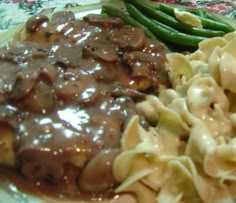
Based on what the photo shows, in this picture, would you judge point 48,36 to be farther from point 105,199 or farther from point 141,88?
point 105,199

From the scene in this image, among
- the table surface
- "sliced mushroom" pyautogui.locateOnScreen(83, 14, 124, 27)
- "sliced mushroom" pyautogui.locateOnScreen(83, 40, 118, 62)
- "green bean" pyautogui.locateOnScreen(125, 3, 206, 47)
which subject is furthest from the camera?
the table surface

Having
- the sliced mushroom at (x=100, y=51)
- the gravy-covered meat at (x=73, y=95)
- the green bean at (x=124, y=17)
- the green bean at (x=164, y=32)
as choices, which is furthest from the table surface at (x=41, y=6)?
the sliced mushroom at (x=100, y=51)

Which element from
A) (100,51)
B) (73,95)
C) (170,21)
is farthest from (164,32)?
(73,95)

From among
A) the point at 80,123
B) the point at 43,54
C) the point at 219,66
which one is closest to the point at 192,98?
the point at 219,66

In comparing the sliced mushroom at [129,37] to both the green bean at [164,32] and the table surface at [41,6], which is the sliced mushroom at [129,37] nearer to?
the green bean at [164,32]

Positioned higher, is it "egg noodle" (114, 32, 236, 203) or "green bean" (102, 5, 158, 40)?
"green bean" (102, 5, 158, 40)

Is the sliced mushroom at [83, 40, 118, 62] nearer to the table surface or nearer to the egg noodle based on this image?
the egg noodle

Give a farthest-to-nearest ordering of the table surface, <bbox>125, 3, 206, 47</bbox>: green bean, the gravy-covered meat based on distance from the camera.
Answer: the table surface, <bbox>125, 3, 206, 47</bbox>: green bean, the gravy-covered meat

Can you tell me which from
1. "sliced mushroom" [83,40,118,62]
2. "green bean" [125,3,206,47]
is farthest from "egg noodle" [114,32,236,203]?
"green bean" [125,3,206,47]
